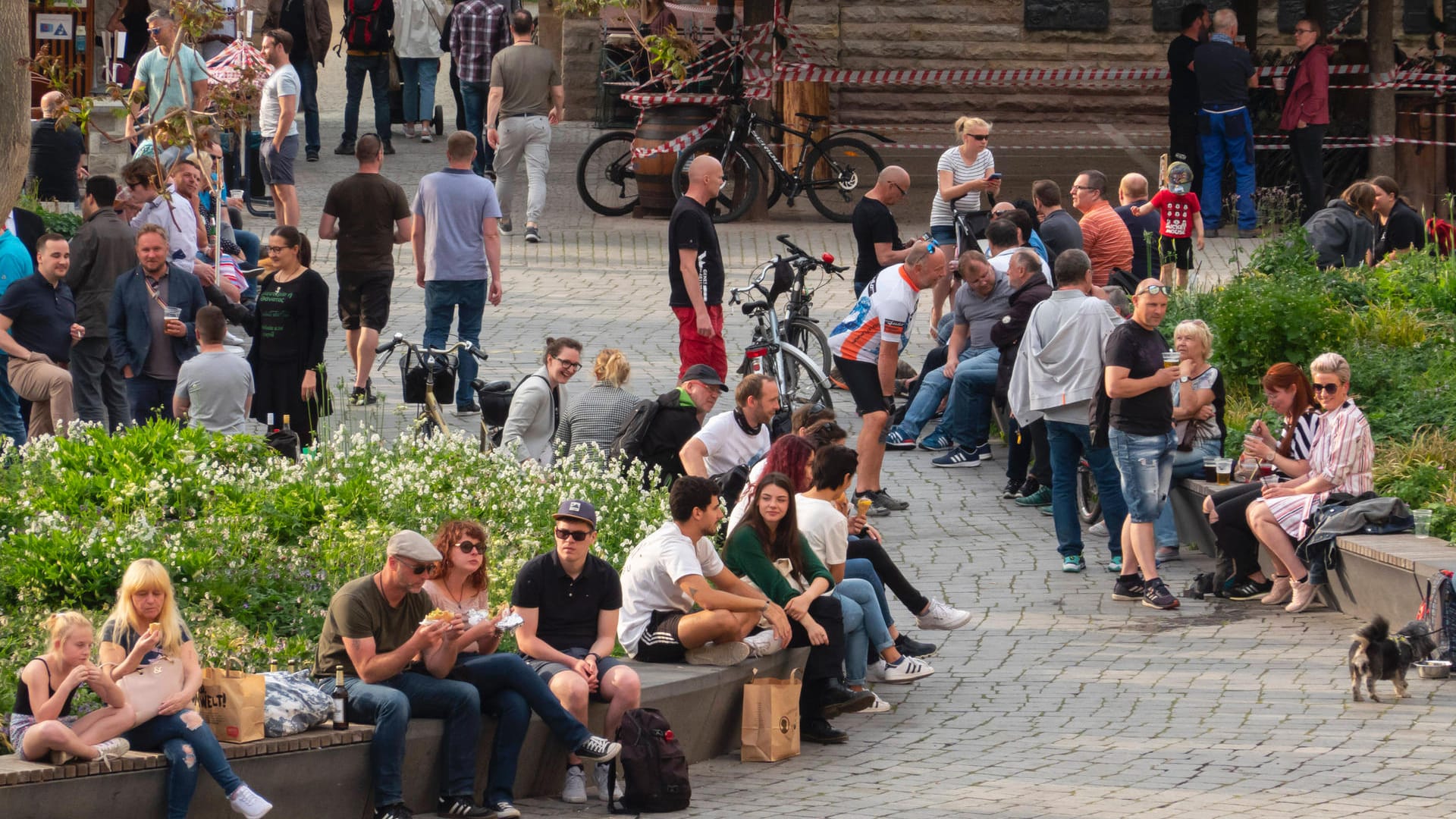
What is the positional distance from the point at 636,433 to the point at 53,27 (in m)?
14.1

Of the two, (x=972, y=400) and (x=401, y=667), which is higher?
(x=972, y=400)

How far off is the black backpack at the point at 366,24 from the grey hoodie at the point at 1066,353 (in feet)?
44.9

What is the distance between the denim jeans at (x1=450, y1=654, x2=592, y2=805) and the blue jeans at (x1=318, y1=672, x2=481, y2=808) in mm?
84

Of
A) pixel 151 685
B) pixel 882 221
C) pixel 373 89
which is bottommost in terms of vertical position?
pixel 151 685

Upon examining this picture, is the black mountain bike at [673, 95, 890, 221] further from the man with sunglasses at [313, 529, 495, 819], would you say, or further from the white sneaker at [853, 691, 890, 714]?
the man with sunglasses at [313, 529, 495, 819]

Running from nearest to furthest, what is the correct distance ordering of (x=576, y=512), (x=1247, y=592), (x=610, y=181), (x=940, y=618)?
(x=576, y=512) < (x=940, y=618) < (x=1247, y=592) < (x=610, y=181)

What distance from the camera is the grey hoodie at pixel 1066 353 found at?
11227 mm

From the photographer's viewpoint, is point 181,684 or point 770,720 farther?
point 770,720

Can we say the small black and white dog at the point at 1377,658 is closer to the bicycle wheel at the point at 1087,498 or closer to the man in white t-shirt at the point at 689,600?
the man in white t-shirt at the point at 689,600

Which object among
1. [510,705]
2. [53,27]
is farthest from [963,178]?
[53,27]

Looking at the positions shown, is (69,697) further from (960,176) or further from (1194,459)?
(960,176)

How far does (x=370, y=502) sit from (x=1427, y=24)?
1959cm

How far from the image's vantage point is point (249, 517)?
9.56 m

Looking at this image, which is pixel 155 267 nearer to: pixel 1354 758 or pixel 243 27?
pixel 1354 758
